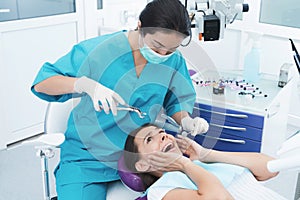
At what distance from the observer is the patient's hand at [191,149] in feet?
4.50

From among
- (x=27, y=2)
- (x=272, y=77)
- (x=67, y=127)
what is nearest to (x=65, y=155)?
(x=67, y=127)

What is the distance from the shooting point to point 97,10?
285 cm

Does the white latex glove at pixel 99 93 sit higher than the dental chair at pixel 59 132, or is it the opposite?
the white latex glove at pixel 99 93

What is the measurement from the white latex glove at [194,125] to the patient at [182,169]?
0.10 m

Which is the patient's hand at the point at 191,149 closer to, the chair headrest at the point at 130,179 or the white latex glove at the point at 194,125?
the white latex glove at the point at 194,125

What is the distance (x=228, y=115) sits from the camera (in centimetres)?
172

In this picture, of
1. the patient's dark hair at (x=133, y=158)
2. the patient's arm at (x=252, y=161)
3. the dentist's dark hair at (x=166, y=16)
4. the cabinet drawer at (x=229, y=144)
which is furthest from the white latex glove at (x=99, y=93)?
the cabinet drawer at (x=229, y=144)

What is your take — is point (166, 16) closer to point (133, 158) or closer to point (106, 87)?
point (106, 87)

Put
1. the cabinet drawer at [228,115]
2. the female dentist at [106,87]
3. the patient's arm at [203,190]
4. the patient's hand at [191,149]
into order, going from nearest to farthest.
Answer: the patient's arm at [203,190], the female dentist at [106,87], the patient's hand at [191,149], the cabinet drawer at [228,115]

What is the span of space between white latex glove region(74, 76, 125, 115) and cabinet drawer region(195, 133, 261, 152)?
0.58 meters

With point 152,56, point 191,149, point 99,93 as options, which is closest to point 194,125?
point 191,149

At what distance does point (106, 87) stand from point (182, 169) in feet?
1.19

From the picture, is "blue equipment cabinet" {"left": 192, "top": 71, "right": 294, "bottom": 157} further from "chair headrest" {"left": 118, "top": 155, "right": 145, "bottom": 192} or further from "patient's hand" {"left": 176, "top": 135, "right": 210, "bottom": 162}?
"chair headrest" {"left": 118, "top": 155, "right": 145, "bottom": 192}

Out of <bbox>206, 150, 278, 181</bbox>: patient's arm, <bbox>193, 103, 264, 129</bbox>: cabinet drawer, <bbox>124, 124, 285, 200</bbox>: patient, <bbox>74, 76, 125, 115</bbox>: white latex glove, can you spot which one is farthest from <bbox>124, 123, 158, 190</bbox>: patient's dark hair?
<bbox>193, 103, 264, 129</bbox>: cabinet drawer
